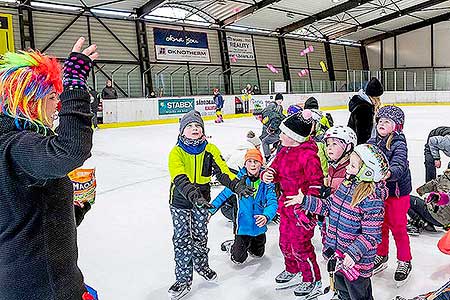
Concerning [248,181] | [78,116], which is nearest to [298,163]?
[248,181]

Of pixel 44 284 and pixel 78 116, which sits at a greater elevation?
pixel 78 116

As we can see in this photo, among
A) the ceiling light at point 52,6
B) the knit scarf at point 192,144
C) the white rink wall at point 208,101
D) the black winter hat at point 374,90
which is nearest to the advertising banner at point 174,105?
the white rink wall at point 208,101

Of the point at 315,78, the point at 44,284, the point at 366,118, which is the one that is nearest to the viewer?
the point at 44,284

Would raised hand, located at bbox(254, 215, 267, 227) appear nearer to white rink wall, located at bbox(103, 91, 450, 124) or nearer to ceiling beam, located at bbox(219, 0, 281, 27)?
white rink wall, located at bbox(103, 91, 450, 124)

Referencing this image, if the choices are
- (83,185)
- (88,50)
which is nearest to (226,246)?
(83,185)

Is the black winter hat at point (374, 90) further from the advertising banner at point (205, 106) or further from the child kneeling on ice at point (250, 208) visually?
the advertising banner at point (205, 106)

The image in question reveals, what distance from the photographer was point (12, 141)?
1236 millimetres

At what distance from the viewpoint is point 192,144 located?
9.02 feet

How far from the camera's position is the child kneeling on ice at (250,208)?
3098mm

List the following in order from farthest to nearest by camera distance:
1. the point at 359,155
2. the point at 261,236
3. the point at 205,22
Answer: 1. the point at 205,22
2. the point at 261,236
3. the point at 359,155

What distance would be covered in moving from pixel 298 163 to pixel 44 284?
5.48 ft

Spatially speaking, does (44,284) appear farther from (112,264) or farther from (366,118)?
(366,118)

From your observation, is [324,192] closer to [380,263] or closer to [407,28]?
[380,263]

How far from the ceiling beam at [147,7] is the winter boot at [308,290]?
609 inches
